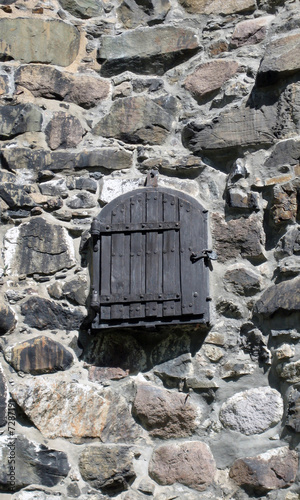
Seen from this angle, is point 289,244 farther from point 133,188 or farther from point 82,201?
point 82,201

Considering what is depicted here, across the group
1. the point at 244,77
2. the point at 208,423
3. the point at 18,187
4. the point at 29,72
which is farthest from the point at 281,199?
the point at 29,72

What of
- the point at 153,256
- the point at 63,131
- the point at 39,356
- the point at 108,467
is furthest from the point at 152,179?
the point at 108,467

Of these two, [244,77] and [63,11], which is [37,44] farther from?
[244,77]

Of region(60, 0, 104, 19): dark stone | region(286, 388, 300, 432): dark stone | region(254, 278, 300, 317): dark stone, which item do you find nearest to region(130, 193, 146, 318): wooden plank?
region(254, 278, 300, 317): dark stone

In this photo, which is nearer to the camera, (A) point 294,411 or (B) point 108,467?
(A) point 294,411

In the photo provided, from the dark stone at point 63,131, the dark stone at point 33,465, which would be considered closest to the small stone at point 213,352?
the dark stone at point 33,465

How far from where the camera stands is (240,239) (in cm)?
337

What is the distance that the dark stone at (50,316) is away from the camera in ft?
11.0

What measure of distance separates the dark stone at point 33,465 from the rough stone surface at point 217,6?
246 centimetres

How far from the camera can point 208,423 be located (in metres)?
3.12

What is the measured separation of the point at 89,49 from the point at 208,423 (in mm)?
2182

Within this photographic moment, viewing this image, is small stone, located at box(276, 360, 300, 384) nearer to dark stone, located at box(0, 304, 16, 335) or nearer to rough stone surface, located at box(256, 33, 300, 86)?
dark stone, located at box(0, 304, 16, 335)

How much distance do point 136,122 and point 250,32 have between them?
0.78 meters

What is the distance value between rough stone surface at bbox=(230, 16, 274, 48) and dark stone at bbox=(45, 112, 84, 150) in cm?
95
